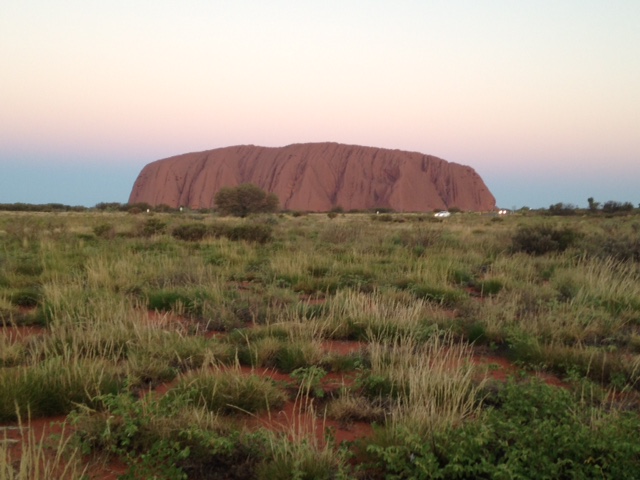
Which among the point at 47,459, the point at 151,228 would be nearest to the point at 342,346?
the point at 47,459

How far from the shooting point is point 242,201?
52.8 metres

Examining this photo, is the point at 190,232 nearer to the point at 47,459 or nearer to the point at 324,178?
the point at 47,459

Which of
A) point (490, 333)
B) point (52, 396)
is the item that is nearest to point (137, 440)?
point (52, 396)

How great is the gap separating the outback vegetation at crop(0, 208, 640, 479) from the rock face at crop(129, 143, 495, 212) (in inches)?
4034

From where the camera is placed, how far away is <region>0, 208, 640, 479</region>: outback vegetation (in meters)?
2.43

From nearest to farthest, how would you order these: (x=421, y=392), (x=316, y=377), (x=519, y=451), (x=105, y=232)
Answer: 1. (x=519, y=451)
2. (x=421, y=392)
3. (x=316, y=377)
4. (x=105, y=232)

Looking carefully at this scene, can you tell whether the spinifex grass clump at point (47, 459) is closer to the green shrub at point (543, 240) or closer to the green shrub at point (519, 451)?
the green shrub at point (519, 451)

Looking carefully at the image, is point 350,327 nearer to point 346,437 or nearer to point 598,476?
point 346,437

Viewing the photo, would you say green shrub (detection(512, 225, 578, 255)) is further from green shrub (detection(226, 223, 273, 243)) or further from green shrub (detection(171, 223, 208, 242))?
green shrub (detection(171, 223, 208, 242))

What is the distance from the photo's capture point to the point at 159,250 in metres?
11.7

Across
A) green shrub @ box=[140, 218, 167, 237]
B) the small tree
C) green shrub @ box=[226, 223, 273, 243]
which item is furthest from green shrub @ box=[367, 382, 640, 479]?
the small tree

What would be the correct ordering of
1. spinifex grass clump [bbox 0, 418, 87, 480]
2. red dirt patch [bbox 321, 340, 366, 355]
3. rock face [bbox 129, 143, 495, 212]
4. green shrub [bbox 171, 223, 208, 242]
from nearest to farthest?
spinifex grass clump [bbox 0, 418, 87, 480] → red dirt patch [bbox 321, 340, 366, 355] → green shrub [bbox 171, 223, 208, 242] → rock face [bbox 129, 143, 495, 212]

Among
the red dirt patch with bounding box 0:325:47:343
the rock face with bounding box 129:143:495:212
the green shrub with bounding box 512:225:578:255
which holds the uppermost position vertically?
the rock face with bounding box 129:143:495:212

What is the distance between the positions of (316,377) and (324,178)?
116 metres
